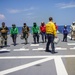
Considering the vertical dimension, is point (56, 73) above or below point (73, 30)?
below

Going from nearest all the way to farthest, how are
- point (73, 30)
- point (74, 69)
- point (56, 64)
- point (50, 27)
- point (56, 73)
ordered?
1. point (56, 73)
2. point (74, 69)
3. point (56, 64)
4. point (50, 27)
5. point (73, 30)

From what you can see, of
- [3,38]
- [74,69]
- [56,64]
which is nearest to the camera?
[74,69]

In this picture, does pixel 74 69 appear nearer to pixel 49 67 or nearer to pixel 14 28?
pixel 49 67

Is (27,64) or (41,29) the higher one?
(41,29)

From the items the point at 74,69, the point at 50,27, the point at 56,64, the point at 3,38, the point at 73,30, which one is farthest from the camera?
the point at 73,30

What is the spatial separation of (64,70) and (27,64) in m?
2.13

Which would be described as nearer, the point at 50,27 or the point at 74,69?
the point at 74,69

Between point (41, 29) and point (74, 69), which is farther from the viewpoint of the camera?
point (41, 29)

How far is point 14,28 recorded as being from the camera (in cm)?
2025

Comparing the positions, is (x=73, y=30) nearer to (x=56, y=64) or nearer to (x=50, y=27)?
(x=50, y=27)

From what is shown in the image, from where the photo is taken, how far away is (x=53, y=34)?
1448cm

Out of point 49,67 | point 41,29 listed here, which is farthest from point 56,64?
point 41,29

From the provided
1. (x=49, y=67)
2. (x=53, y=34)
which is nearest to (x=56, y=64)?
(x=49, y=67)

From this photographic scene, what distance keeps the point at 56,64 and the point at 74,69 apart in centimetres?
139
